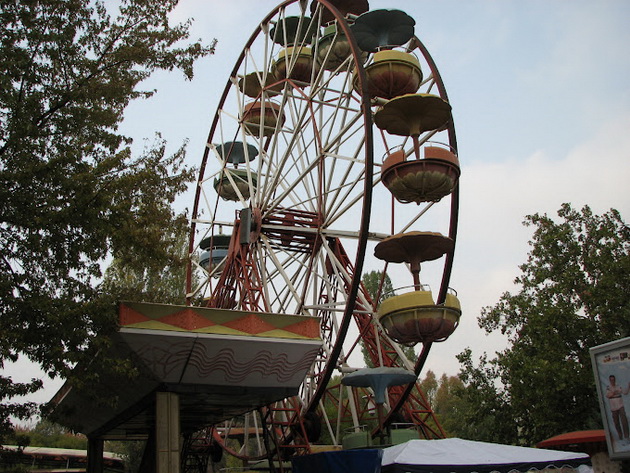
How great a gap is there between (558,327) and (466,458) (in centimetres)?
1389

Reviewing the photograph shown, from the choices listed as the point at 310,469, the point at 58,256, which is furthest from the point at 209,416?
the point at 58,256

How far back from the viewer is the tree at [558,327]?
74.4 ft

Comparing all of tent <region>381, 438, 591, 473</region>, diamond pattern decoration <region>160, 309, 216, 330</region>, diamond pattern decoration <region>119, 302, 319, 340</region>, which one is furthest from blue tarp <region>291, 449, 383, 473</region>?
diamond pattern decoration <region>160, 309, 216, 330</region>

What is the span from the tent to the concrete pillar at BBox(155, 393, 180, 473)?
3.71 m

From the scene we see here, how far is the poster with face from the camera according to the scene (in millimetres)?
5848

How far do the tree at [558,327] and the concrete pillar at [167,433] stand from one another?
1444 cm

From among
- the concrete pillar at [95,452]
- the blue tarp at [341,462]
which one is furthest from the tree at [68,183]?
the concrete pillar at [95,452]

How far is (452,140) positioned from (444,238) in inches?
145

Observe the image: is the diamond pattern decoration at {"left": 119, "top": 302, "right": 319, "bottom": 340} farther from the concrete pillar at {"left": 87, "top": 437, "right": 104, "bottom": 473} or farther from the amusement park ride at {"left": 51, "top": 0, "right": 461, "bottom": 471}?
the concrete pillar at {"left": 87, "top": 437, "right": 104, "bottom": 473}

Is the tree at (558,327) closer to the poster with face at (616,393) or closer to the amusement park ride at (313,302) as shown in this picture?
the amusement park ride at (313,302)

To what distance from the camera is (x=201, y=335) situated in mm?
11570

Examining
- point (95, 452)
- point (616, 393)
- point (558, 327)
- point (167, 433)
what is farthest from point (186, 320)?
point (558, 327)

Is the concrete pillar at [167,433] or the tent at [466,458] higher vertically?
the concrete pillar at [167,433]

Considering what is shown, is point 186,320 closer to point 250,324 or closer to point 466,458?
point 250,324
